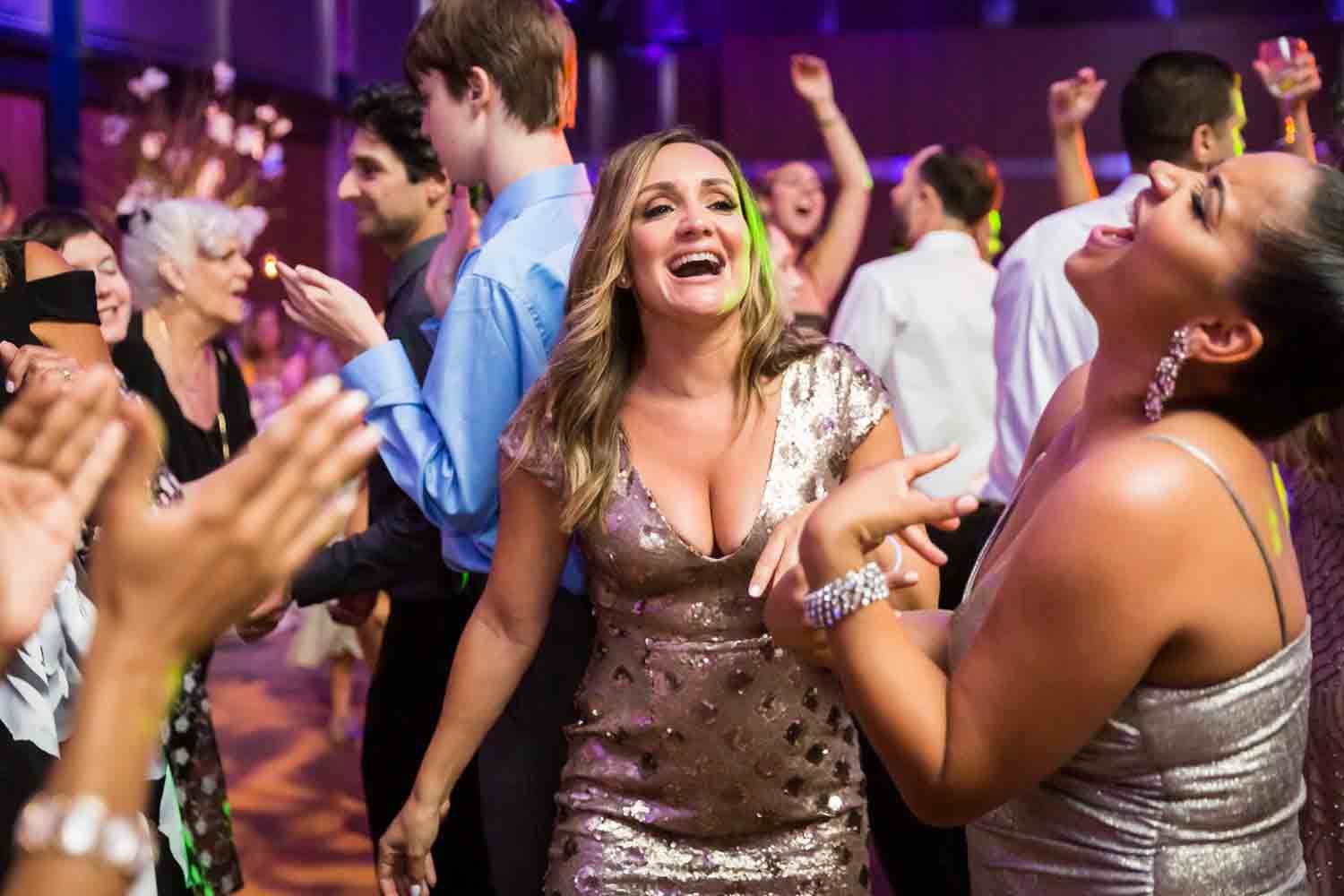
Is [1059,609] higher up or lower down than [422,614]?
higher up

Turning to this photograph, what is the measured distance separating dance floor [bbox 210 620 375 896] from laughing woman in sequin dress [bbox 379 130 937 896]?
1.88 m

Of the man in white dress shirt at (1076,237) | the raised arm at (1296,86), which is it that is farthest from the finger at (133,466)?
the raised arm at (1296,86)

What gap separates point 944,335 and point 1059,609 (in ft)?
9.07

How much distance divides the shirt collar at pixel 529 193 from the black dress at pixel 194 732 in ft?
2.85

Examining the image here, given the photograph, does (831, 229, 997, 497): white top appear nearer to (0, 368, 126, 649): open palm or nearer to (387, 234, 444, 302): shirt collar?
(387, 234, 444, 302): shirt collar

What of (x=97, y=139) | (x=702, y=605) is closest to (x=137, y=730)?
(x=702, y=605)

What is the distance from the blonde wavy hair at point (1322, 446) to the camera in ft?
6.69

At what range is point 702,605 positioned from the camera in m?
1.87

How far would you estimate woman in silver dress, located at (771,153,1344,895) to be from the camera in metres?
1.25

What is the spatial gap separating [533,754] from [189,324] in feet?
7.11

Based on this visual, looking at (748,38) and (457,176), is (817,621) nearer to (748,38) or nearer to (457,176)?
(457,176)

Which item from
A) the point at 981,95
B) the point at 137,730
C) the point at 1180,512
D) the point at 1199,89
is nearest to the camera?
the point at 137,730

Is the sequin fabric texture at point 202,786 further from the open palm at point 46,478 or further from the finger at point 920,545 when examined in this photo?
the open palm at point 46,478

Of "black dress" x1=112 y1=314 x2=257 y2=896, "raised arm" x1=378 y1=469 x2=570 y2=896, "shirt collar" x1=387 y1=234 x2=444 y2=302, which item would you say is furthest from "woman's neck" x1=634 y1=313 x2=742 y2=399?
"shirt collar" x1=387 y1=234 x2=444 y2=302
